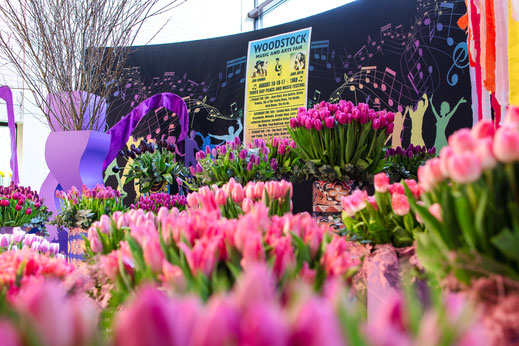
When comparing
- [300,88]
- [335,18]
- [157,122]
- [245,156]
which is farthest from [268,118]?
[245,156]

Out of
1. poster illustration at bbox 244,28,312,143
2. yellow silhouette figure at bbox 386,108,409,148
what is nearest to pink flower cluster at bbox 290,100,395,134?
yellow silhouette figure at bbox 386,108,409,148

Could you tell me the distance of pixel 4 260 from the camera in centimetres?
53

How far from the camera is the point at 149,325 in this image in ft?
0.56

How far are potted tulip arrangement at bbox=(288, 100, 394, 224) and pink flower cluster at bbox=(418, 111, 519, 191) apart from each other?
2.31 feet

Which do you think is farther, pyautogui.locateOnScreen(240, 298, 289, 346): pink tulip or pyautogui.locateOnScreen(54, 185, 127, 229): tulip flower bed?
pyautogui.locateOnScreen(54, 185, 127, 229): tulip flower bed

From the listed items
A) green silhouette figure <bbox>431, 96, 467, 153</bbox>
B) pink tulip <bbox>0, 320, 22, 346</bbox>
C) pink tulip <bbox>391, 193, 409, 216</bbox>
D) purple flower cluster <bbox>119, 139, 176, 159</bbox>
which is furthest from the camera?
green silhouette figure <bbox>431, 96, 467, 153</bbox>

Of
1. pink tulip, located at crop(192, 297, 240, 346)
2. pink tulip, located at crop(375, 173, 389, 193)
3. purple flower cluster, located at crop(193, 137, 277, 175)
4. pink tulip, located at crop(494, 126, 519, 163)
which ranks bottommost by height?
pink tulip, located at crop(192, 297, 240, 346)

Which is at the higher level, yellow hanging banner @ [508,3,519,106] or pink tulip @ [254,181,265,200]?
yellow hanging banner @ [508,3,519,106]

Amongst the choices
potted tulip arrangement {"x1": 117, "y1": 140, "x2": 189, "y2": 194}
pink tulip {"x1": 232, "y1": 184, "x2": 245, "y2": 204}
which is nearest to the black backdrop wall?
potted tulip arrangement {"x1": 117, "y1": 140, "x2": 189, "y2": 194}

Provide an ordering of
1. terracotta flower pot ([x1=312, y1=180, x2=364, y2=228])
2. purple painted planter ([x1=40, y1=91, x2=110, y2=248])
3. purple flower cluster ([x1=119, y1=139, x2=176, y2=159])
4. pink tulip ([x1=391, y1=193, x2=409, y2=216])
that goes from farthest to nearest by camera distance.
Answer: purple flower cluster ([x1=119, y1=139, x2=176, y2=159]), purple painted planter ([x1=40, y1=91, x2=110, y2=248]), terracotta flower pot ([x1=312, y1=180, x2=364, y2=228]), pink tulip ([x1=391, y1=193, x2=409, y2=216])

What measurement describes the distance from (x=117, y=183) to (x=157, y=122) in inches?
28.6

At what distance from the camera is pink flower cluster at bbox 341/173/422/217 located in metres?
0.61

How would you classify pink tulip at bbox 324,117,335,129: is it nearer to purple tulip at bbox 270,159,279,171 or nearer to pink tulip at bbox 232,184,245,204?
purple tulip at bbox 270,159,279,171

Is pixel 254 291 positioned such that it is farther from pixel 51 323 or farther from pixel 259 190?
pixel 259 190
